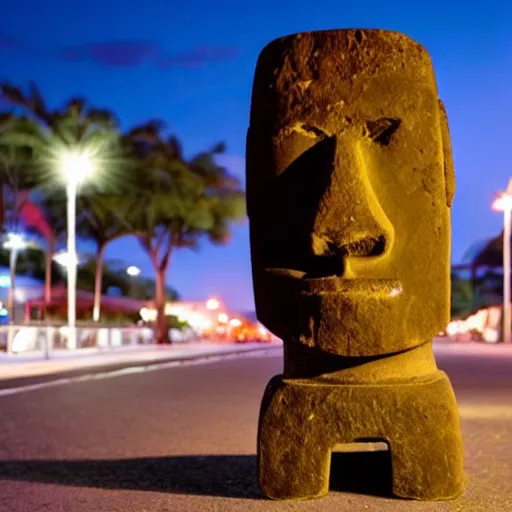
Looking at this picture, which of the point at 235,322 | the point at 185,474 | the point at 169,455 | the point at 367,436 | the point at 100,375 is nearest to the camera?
the point at 367,436

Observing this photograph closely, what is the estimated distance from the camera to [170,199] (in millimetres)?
31953

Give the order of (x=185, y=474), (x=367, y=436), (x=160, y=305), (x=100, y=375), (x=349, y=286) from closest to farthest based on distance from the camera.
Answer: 1. (x=349, y=286)
2. (x=367, y=436)
3. (x=185, y=474)
4. (x=100, y=375)
5. (x=160, y=305)

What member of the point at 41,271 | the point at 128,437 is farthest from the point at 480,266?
the point at 128,437

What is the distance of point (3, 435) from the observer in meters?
7.97

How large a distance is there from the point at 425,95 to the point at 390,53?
29 cm

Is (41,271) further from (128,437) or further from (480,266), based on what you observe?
(128,437)

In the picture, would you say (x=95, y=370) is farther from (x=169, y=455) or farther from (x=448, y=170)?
(x=448, y=170)

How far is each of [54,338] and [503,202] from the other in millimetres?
16777

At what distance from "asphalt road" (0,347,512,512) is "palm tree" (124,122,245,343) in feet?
63.2

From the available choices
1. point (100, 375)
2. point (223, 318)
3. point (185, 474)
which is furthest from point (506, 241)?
point (185, 474)

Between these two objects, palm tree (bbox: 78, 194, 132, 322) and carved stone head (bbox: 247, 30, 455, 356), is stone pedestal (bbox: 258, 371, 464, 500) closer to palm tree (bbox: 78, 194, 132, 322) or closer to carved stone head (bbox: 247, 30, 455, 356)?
carved stone head (bbox: 247, 30, 455, 356)

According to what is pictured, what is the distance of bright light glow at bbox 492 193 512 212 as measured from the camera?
31.4 m

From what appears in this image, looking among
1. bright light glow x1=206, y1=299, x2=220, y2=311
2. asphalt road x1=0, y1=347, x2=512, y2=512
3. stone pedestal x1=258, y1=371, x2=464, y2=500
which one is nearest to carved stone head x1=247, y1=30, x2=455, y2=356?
stone pedestal x1=258, y1=371, x2=464, y2=500

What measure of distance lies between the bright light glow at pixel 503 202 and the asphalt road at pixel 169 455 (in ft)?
62.7
